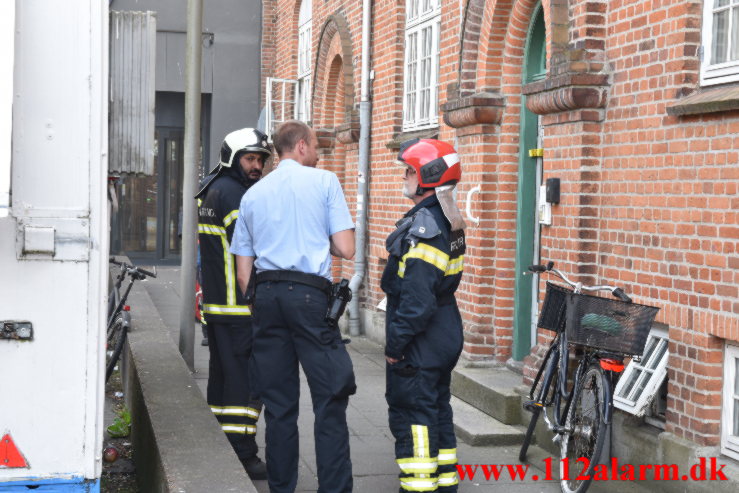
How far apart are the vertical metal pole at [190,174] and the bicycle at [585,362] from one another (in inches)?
147

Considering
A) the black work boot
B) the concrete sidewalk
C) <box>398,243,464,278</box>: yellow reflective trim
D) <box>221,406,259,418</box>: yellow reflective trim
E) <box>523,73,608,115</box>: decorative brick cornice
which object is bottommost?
the concrete sidewalk

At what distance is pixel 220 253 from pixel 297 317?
1253mm

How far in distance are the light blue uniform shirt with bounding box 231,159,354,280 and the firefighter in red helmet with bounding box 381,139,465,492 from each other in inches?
17.5

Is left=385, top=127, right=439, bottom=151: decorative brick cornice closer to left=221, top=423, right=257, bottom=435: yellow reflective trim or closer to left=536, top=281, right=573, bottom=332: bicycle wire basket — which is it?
left=536, top=281, right=573, bottom=332: bicycle wire basket

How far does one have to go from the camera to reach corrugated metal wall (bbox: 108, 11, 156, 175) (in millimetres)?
4781

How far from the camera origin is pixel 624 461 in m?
6.88

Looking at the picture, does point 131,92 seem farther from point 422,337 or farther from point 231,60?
point 231,60

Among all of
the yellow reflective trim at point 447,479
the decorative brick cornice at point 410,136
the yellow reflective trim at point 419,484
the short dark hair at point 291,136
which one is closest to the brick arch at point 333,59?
the decorative brick cornice at point 410,136

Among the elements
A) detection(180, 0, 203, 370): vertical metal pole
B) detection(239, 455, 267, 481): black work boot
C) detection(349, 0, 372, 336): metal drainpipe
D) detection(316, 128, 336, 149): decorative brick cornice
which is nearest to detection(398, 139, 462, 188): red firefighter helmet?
detection(239, 455, 267, 481): black work boot

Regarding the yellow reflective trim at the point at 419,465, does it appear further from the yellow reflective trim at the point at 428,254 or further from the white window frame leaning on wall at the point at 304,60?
the white window frame leaning on wall at the point at 304,60

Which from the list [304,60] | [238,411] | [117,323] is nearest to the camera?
[238,411]

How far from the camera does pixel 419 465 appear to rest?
610 cm

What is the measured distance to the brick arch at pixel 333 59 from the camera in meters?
14.4

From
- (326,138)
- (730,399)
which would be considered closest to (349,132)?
(326,138)
